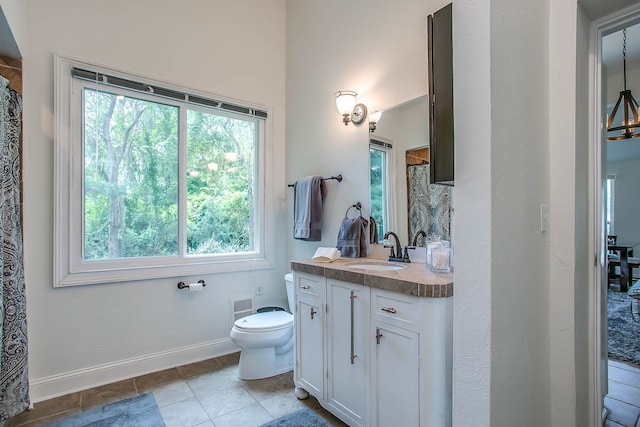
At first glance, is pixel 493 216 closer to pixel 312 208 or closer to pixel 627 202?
pixel 312 208

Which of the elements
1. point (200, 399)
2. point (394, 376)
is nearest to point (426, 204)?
point (394, 376)

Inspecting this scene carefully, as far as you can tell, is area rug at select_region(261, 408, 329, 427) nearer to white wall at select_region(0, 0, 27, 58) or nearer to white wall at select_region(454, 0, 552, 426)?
white wall at select_region(454, 0, 552, 426)

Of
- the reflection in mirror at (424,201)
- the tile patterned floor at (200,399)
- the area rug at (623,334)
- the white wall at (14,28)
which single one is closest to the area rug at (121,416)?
the tile patterned floor at (200,399)

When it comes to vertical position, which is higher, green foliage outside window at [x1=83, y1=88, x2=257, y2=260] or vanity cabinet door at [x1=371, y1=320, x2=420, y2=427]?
green foliage outside window at [x1=83, y1=88, x2=257, y2=260]

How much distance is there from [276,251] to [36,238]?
1.80m

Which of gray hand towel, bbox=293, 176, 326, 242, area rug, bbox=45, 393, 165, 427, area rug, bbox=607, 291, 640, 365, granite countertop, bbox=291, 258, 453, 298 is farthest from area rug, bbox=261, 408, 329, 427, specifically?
area rug, bbox=607, 291, 640, 365

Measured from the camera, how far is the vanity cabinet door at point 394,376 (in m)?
1.36

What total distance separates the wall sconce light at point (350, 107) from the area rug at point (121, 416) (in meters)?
2.32

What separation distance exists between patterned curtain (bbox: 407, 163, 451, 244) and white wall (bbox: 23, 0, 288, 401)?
153 cm

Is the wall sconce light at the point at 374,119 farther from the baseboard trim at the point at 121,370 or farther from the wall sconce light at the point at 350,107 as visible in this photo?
the baseboard trim at the point at 121,370

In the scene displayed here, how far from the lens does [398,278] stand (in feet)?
4.67

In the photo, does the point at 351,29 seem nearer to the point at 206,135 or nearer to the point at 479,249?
the point at 206,135

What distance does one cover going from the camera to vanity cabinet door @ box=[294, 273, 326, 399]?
1.87 m

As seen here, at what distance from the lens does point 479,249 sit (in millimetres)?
1060
